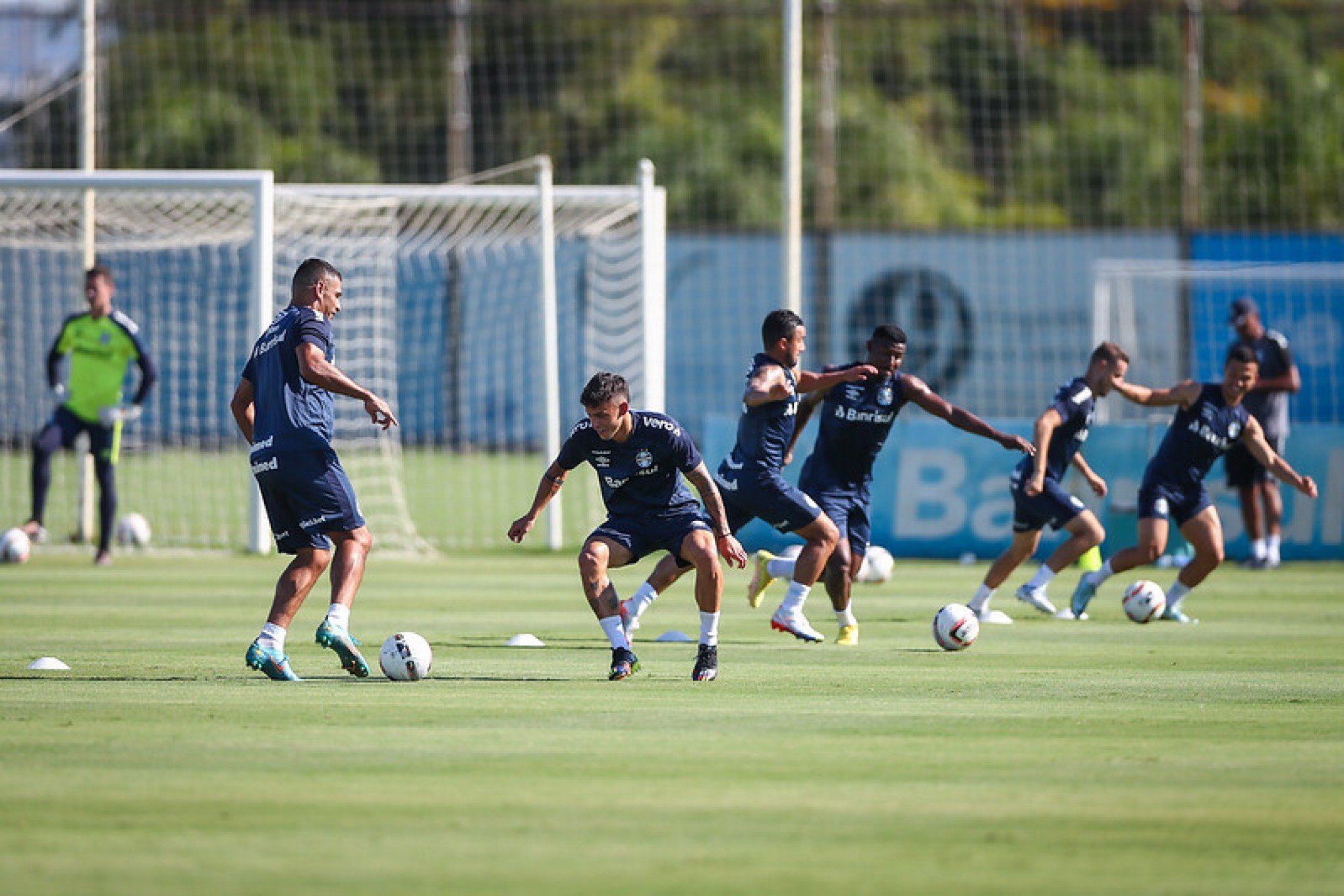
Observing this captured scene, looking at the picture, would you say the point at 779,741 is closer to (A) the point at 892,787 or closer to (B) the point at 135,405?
(A) the point at 892,787

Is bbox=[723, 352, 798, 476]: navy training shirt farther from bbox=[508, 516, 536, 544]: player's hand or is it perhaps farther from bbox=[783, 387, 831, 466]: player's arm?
bbox=[508, 516, 536, 544]: player's hand

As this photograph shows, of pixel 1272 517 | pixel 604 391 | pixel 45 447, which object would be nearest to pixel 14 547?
pixel 45 447

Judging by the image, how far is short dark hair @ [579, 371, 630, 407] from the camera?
440 inches

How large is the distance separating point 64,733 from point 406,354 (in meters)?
27.3

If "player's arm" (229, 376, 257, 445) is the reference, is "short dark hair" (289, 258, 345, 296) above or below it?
above

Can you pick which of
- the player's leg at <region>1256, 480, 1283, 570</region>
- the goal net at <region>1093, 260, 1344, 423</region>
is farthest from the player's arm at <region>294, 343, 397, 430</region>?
the goal net at <region>1093, 260, 1344, 423</region>

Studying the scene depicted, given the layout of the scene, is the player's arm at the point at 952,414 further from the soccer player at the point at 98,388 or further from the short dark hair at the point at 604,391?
the soccer player at the point at 98,388

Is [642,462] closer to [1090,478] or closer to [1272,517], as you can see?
[1090,478]

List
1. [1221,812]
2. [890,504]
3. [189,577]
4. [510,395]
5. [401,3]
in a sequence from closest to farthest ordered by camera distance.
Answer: [1221,812] < [189,577] < [890,504] < [510,395] < [401,3]

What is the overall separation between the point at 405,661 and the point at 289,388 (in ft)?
5.06

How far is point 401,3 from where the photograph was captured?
53.5 m

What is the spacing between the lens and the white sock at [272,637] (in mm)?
10867

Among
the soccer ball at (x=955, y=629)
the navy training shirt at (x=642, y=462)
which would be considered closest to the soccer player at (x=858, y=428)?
the soccer ball at (x=955, y=629)

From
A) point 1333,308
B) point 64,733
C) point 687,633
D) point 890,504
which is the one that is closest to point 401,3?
point 1333,308
